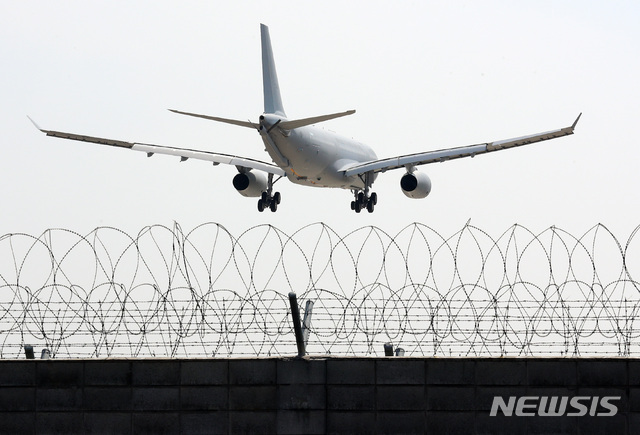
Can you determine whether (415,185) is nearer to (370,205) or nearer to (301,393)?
(370,205)

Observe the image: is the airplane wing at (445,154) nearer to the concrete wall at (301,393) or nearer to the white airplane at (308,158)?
the white airplane at (308,158)

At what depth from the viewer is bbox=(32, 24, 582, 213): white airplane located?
52531 mm

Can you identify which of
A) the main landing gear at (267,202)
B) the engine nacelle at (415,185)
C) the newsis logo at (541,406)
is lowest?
the newsis logo at (541,406)

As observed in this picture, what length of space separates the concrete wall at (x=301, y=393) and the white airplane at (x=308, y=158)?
31.7 m

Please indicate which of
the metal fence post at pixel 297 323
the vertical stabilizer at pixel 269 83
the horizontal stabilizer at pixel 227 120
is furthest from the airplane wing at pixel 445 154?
the metal fence post at pixel 297 323

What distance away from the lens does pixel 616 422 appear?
17.2m

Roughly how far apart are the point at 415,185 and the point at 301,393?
4053 centimetres

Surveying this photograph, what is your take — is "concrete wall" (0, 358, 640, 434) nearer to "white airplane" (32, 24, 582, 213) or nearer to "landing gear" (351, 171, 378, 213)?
"white airplane" (32, 24, 582, 213)

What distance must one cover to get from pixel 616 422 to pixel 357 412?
13.4 ft

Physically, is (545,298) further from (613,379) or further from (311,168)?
(311,168)

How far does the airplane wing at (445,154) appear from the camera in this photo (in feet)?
169

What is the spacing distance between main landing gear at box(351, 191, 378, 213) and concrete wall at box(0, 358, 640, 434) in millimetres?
44704

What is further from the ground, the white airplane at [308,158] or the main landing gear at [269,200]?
the white airplane at [308,158]

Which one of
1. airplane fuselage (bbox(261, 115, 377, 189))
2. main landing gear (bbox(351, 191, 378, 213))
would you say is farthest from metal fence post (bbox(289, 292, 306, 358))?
main landing gear (bbox(351, 191, 378, 213))
